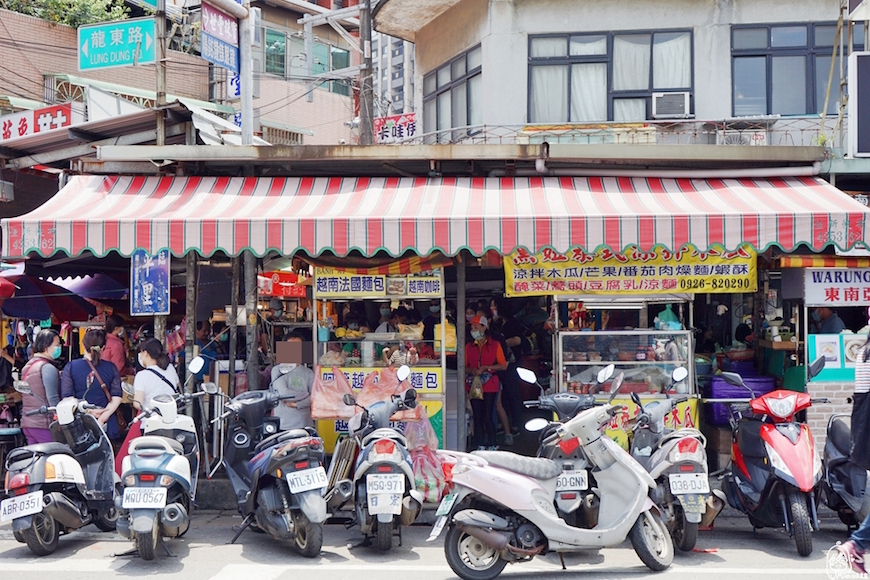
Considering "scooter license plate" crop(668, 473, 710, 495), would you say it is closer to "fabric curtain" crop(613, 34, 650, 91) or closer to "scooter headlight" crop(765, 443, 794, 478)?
"scooter headlight" crop(765, 443, 794, 478)

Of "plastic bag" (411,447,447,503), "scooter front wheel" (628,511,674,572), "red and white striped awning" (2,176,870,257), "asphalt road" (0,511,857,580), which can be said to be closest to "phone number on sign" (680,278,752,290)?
"red and white striped awning" (2,176,870,257)

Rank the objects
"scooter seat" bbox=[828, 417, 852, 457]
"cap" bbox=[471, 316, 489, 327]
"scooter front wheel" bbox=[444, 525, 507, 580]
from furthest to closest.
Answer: "cap" bbox=[471, 316, 489, 327], "scooter seat" bbox=[828, 417, 852, 457], "scooter front wheel" bbox=[444, 525, 507, 580]

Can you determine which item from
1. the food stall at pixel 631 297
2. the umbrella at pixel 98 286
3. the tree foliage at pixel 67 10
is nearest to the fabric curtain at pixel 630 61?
the food stall at pixel 631 297

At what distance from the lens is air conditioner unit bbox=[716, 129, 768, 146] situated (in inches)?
531

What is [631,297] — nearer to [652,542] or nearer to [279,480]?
[652,542]

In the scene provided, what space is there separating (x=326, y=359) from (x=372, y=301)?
41.4 inches

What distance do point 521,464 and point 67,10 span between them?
737 inches

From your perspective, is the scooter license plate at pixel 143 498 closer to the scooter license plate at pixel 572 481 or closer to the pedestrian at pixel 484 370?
the scooter license plate at pixel 572 481

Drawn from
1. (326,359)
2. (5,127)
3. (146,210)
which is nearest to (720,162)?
(326,359)

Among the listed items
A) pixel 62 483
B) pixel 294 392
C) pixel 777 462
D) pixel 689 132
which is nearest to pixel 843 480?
pixel 777 462

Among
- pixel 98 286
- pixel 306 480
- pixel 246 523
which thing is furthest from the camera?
pixel 98 286

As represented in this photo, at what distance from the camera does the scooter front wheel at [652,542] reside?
21.3 ft

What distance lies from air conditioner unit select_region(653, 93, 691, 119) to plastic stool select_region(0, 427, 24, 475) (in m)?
10.2

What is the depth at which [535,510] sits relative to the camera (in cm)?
634
